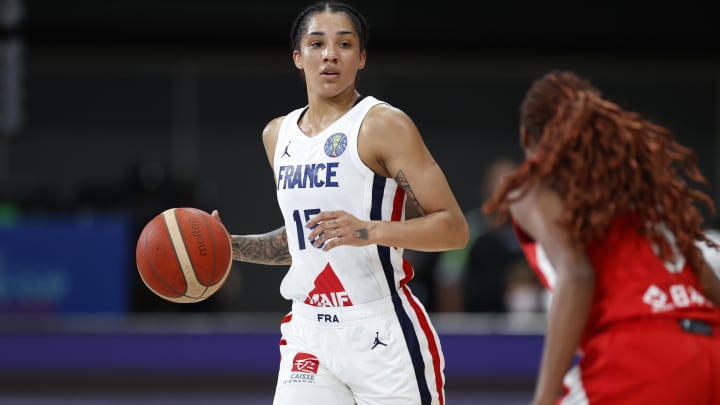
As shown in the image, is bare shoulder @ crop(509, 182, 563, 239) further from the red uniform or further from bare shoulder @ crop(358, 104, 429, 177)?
bare shoulder @ crop(358, 104, 429, 177)

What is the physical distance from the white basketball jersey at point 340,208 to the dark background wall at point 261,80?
333 inches

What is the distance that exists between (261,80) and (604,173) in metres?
10.8

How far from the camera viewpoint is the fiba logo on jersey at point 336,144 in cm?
394

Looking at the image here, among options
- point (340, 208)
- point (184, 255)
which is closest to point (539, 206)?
point (340, 208)

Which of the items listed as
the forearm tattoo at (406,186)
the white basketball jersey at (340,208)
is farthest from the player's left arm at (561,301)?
the white basketball jersey at (340,208)

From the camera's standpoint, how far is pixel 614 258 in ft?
9.48

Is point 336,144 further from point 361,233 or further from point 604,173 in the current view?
point 604,173

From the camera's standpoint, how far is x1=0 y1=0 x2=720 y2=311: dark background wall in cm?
1248

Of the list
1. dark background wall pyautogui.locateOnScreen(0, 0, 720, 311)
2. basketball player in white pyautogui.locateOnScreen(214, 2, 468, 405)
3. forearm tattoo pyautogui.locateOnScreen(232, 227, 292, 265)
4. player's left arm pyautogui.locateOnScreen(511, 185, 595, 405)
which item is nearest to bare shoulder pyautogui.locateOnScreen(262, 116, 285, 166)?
basketball player in white pyautogui.locateOnScreen(214, 2, 468, 405)

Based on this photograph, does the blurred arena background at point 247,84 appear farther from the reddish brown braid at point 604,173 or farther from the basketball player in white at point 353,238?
the reddish brown braid at point 604,173

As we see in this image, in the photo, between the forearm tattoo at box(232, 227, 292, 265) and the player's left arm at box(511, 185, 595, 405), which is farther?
the forearm tattoo at box(232, 227, 292, 265)

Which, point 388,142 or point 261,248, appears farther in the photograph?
point 261,248

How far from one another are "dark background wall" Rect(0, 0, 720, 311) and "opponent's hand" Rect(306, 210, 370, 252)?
886 cm

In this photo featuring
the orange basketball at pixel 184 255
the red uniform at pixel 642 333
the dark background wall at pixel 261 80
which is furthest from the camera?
the dark background wall at pixel 261 80
